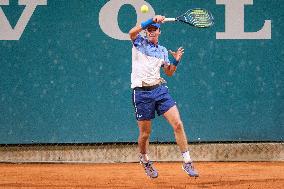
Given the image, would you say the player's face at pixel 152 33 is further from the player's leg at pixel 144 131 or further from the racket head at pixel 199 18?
the player's leg at pixel 144 131

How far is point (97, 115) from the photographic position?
864 centimetres

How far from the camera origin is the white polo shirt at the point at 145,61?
22.5 feet

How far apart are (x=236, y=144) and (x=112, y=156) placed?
167 centimetres

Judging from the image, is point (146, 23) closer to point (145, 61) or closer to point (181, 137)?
point (145, 61)

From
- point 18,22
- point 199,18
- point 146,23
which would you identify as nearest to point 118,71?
point 18,22

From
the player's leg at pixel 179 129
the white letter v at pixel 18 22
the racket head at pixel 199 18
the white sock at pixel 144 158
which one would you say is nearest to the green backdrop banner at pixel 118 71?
the white letter v at pixel 18 22

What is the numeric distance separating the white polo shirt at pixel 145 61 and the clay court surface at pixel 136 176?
108 cm

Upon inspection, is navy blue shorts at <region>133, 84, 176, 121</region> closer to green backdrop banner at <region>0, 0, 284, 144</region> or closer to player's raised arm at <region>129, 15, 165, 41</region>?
player's raised arm at <region>129, 15, 165, 41</region>

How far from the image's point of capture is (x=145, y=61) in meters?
6.88

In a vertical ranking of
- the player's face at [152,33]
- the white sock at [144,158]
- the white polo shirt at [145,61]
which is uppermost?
Answer: the player's face at [152,33]

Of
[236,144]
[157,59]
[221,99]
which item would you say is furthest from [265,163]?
[157,59]

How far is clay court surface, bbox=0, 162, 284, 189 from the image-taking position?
21.4ft

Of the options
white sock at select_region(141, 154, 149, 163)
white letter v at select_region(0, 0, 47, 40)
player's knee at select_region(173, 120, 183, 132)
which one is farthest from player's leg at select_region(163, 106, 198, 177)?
white letter v at select_region(0, 0, 47, 40)

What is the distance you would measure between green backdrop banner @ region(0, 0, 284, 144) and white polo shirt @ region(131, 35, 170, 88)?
1654 millimetres
